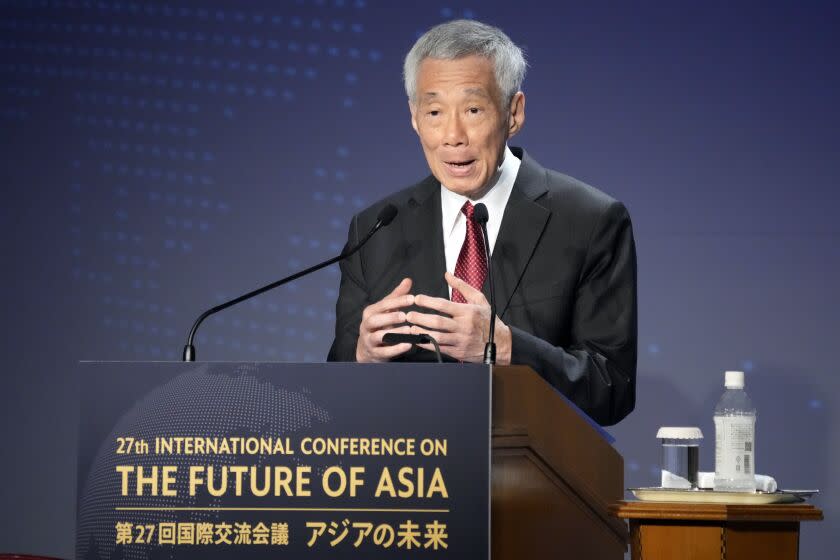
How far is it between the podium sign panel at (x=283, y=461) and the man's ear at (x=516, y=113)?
126cm

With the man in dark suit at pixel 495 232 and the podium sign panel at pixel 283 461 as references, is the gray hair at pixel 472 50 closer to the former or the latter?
the man in dark suit at pixel 495 232

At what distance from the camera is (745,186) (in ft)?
13.4

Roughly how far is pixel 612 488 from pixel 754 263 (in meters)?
2.18

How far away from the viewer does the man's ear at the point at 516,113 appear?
2852 mm

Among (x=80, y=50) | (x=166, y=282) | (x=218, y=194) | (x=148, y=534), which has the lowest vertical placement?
(x=148, y=534)

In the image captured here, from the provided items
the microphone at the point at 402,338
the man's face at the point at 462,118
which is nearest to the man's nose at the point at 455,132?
the man's face at the point at 462,118

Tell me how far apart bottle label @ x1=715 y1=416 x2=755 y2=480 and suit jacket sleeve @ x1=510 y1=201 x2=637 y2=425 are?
0.32 m

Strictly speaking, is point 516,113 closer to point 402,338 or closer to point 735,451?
point 402,338

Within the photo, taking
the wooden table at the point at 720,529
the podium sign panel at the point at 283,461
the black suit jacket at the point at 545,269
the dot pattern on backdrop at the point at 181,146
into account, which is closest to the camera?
the podium sign panel at the point at 283,461

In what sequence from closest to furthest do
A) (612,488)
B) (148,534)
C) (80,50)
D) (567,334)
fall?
(148,534) < (612,488) < (567,334) < (80,50)

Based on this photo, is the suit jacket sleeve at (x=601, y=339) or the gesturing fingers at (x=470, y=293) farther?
the suit jacket sleeve at (x=601, y=339)

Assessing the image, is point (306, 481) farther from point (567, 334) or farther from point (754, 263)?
point (754, 263)

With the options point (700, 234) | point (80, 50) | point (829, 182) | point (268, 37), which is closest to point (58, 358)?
point (80, 50)

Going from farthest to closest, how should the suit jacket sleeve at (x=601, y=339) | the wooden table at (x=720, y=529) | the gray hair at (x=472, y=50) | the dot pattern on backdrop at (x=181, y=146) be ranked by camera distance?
the dot pattern on backdrop at (x=181, y=146) < the gray hair at (x=472, y=50) < the suit jacket sleeve at (x=601, y=339) < the wooden table at (x=720, y=529)
